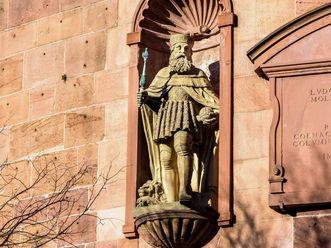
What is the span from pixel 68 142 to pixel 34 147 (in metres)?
0.56

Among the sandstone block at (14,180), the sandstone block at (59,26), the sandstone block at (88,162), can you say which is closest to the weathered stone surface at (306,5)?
the sandstone block at (88,162)

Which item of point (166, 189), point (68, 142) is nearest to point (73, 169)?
point (68, 142)

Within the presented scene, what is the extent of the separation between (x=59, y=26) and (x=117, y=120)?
1639 mm

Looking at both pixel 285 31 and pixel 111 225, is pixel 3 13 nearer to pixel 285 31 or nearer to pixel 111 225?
pixel 111 225

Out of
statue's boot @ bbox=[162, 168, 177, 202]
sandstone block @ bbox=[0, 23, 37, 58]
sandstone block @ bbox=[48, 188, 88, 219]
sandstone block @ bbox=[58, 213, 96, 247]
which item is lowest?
sandstone block @ bbox=[58, 213, 96, 247]

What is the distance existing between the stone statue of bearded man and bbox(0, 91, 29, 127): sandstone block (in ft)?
6.69

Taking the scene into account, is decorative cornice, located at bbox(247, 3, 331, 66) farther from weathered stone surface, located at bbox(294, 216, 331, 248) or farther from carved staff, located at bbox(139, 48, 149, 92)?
weathered stone surface, located at bbox(294, 216, 331, 248)

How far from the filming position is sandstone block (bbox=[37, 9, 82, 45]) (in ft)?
66.6

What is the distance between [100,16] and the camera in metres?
20.1

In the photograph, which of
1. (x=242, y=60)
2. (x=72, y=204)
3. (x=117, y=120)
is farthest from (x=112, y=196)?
(x=242, y=60)

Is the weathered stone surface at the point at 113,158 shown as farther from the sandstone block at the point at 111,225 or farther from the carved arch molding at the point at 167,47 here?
the sandstone block at the point at 111,225

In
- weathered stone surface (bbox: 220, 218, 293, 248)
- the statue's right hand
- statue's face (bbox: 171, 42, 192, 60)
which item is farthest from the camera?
statue's face (bbox: 171, 42, 192, 60)

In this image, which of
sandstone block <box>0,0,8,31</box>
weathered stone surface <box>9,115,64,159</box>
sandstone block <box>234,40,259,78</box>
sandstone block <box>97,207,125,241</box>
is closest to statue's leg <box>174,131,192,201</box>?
sandstone block <box>234,40,259,78</box>

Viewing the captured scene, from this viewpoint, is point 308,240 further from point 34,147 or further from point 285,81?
point 34,147
